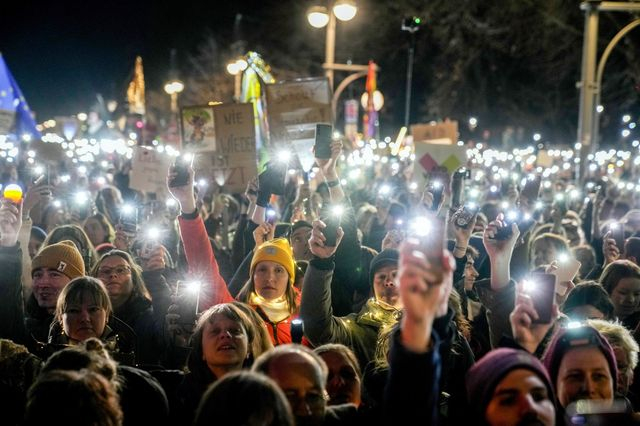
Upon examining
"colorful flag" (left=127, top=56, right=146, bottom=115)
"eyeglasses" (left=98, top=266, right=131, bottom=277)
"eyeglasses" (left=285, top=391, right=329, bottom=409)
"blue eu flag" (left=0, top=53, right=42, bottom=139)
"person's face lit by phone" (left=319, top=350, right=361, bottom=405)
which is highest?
"colorful flag" (left=127, top=56, right=146, bottom=115)

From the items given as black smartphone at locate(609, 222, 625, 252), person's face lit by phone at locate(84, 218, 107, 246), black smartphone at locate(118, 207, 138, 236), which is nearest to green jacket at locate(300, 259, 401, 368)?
black smartphone at locate(118, 207, 138, 236)

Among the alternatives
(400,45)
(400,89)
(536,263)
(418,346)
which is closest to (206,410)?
(418,346)

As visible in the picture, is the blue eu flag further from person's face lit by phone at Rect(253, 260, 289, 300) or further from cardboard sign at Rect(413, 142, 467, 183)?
person's face lit by phone at Rect(253, 260, 289, 300)

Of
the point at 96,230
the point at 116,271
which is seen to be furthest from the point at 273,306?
the point at 96,230

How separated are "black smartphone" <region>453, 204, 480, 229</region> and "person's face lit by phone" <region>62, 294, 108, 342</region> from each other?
232 centimetres

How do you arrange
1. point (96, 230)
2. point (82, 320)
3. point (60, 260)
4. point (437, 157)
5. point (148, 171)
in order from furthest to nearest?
1. point (148, 171)
2. point (437, 157)
3. point (96, 230)
4. point (60, 260)
5. point (82, 320)

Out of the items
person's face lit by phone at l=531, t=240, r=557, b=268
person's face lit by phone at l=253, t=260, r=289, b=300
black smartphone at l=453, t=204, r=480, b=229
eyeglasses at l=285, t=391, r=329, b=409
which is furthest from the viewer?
person's face lit by phone at l=531, t=240, r=557, b=268

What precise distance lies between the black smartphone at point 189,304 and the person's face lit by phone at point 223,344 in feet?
2.43

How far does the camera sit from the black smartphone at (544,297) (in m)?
3.47

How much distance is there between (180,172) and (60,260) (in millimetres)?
1249

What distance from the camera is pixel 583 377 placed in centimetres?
368

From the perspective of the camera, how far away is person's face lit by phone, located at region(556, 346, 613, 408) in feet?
12.0

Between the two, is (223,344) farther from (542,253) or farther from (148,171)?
(148,171)

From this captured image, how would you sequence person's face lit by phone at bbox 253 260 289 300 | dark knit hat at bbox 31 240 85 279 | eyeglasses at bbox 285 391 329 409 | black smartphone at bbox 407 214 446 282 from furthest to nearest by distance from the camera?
dark knit hat at bbox 31 240 85 279, person's face lit by phone at bbox 253 260 289 300, eyeglasses at bbox 285 391 329 409, black smartphone at bbox 407 214 446 282
